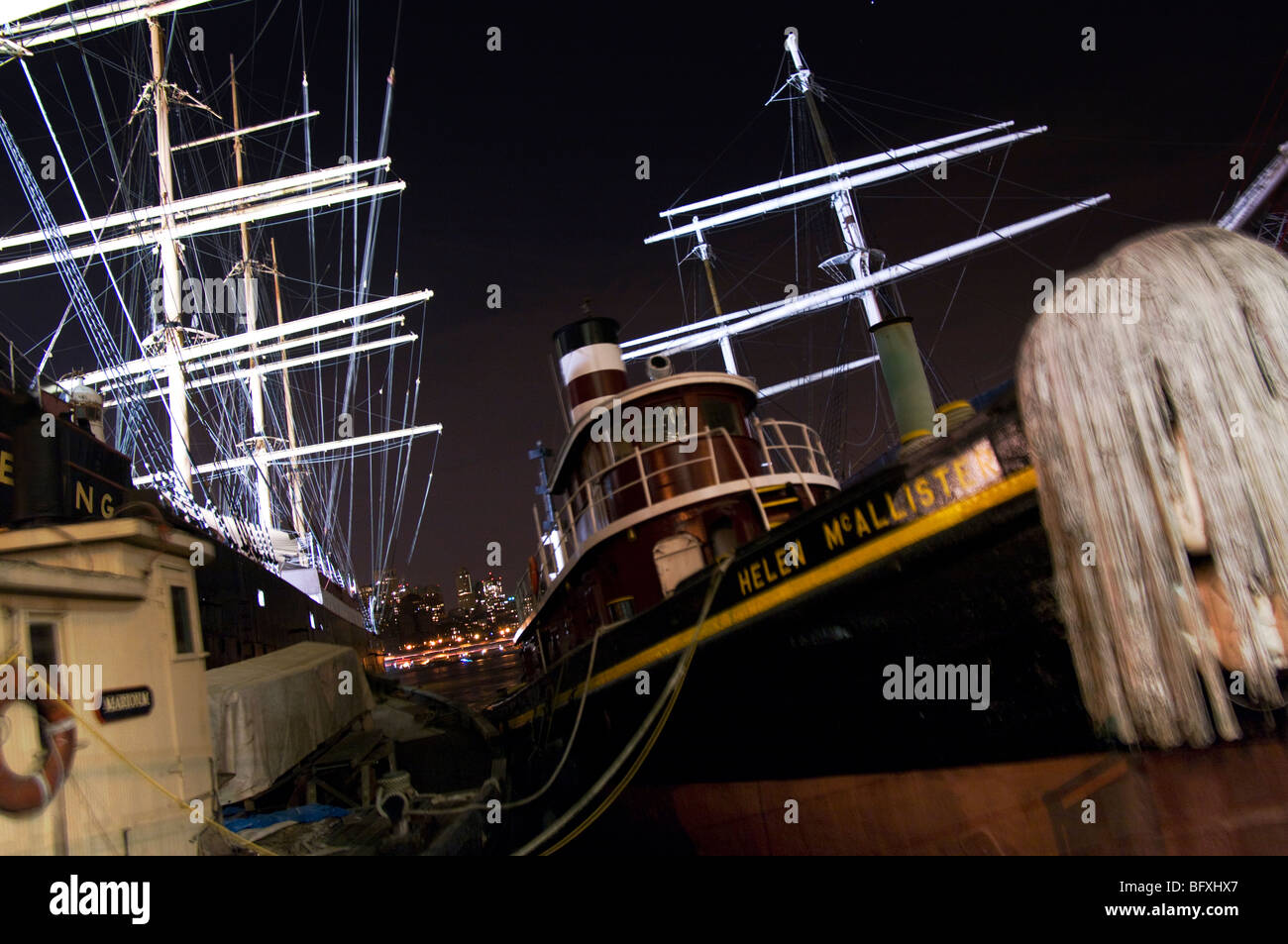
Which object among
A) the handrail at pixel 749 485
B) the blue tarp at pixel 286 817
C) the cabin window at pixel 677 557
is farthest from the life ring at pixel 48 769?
the handrail at pixel 749 485

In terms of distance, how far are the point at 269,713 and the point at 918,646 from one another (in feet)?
23.2

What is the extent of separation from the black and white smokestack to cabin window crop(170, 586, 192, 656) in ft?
20.8

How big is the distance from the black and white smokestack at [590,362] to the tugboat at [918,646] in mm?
1880

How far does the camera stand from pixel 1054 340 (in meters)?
4.24

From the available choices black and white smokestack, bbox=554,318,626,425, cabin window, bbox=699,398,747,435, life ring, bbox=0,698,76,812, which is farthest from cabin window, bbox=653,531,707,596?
life ring, bbox=0,698,76,812

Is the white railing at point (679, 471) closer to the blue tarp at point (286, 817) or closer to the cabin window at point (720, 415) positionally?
the cabin window at point (720, 415)

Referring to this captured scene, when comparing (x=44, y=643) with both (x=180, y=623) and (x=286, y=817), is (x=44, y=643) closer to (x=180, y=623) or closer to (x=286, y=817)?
(x=180, y=623)

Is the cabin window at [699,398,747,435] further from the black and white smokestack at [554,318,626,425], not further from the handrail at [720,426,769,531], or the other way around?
the black and white smokestack at [554,318,626,425]

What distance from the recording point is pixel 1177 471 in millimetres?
3902

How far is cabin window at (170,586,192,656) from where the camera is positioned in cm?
581

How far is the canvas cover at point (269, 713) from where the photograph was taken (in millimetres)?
7754

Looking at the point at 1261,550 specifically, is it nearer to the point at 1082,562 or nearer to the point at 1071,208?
the point at 1082,562
